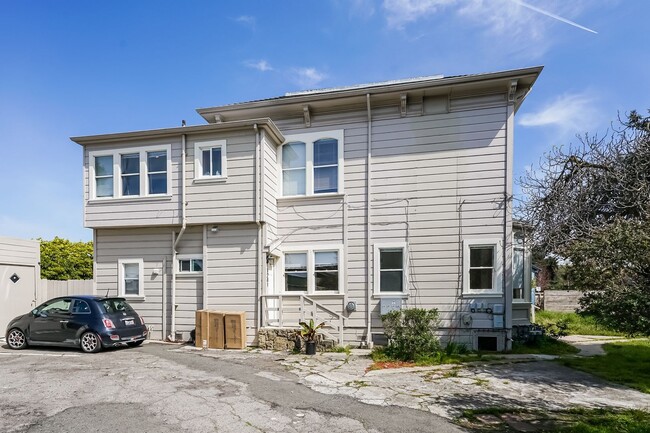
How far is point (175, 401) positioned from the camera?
18.6ft

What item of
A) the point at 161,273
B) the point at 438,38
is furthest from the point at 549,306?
the point at 161,273

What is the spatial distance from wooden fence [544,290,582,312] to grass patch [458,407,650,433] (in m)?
14.5

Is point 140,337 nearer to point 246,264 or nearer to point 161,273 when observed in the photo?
point 161,273

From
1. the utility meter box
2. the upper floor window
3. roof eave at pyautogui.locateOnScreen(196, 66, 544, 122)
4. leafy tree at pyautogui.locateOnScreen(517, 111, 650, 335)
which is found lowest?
the utility meter box

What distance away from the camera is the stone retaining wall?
10047mm

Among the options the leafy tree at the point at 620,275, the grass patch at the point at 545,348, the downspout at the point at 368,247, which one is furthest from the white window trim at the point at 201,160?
the grass patch at the point at 545,348

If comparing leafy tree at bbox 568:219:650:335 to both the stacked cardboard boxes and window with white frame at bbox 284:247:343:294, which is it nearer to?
window with white frame at bbox 284:247:343:294

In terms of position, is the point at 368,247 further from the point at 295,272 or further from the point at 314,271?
the point at 295,272

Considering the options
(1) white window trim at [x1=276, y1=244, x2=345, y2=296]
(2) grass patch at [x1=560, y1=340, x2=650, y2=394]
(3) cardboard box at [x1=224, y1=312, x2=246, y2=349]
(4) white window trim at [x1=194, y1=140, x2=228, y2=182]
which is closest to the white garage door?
(4) white window trim at [x1=194, y1=140, x2=228, y2=182]

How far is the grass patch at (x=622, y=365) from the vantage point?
730 cm

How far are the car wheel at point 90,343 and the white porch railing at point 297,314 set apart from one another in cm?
402

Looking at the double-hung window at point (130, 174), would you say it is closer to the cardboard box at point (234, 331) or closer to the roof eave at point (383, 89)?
the roof eave at point (383, 89)

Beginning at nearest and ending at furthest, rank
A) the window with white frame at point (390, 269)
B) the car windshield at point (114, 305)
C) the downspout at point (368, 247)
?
the car windshield at point (114, 305) < the downspout at point (368, 247) < the window with white frame at point (390, 269)

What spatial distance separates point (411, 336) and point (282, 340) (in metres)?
3.40
